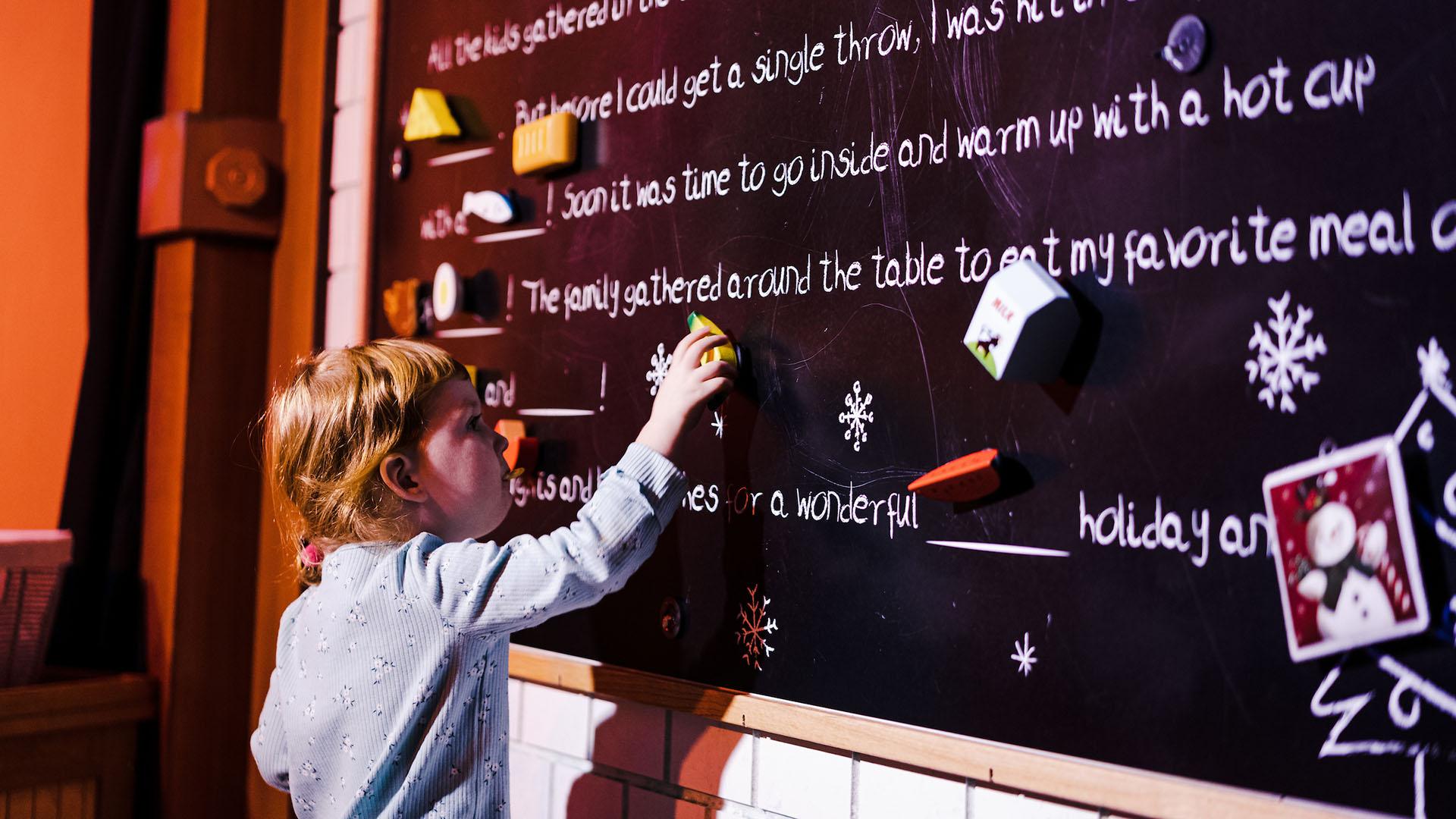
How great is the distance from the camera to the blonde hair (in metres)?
1.18

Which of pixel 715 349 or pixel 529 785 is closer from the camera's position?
pixel 715 349

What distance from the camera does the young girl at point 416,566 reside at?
3.64 ft

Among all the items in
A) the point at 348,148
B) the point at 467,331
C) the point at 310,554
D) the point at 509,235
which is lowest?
the point at 310,554

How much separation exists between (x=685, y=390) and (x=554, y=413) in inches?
13.0

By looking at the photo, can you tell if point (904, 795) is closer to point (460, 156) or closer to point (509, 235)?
point (509, 235)

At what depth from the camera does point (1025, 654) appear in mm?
992

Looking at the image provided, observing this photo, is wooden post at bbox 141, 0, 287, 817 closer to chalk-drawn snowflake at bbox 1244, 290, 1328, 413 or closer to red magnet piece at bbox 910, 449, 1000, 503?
red magnet piece at bbox 910, 449, 1000, 503

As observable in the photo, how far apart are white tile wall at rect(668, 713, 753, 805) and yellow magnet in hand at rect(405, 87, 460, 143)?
0.94 metres

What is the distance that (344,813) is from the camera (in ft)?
3.75

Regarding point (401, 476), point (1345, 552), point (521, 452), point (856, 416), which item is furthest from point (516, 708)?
point (1345, 552)

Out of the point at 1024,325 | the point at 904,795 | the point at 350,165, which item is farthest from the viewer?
the point at 350,165

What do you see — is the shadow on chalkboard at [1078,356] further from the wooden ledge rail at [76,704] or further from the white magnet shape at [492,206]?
the wooden ledge rail at [76,704]

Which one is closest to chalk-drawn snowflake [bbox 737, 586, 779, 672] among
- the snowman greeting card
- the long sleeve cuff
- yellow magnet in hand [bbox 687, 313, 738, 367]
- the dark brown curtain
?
the long sleeve cuff

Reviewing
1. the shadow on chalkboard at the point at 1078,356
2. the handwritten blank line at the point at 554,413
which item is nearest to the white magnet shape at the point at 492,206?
the handwritten blank line at the point at 554,413
